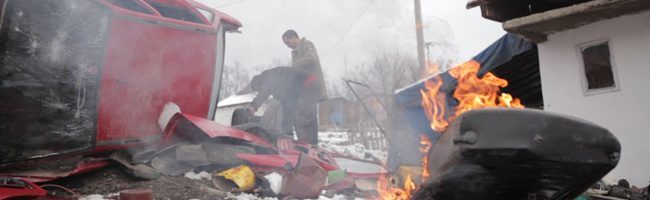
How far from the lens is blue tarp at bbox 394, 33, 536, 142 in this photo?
642 cm

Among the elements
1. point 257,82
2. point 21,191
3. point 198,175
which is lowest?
point 198,175

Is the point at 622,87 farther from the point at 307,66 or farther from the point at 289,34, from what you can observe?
the point at 289,34

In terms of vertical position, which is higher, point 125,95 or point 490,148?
point 125,95

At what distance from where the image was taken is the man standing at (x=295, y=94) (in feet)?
21.5

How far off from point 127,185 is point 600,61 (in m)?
5.64

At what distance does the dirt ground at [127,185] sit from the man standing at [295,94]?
2.96m

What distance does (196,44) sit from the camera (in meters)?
4.64

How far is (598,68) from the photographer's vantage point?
208 inches

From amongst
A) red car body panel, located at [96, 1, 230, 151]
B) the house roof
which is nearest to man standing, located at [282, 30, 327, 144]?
red car body panel, located at [96, 1, 230, 151]

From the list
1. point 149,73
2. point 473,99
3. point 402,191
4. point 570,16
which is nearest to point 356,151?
point 570,16

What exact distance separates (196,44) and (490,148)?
3.94 meters

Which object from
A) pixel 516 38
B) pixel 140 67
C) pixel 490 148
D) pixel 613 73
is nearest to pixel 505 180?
pixel 490 148

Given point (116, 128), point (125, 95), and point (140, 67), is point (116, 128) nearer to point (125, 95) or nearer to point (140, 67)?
point (125, 95)

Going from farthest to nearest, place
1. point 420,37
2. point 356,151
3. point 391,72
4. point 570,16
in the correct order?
point 391,72, point 420,37, point 356,151, point 570,16
